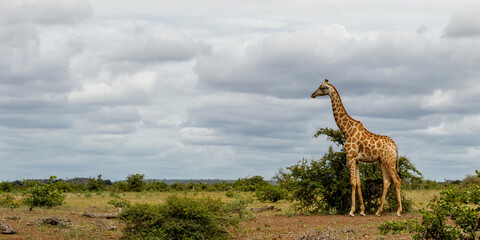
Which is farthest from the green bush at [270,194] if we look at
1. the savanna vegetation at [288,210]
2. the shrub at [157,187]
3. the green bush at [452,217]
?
the green bush at [452,217]

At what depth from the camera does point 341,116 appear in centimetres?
1908

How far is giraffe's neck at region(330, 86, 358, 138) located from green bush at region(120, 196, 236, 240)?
7.50m

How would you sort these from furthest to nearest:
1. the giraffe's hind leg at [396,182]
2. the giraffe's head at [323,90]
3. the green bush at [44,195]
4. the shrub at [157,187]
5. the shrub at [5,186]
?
the shrub at [157,187]
the shrub at [5,186]
the green bush at [44,195]
the giraffe's head at [323,90]
the giraffe's hind leg at [396,182]

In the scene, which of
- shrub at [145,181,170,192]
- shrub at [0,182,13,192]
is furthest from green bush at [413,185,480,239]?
shrub at [0,182,13,192]

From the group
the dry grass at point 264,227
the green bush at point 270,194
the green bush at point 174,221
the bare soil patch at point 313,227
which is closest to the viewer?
the green bush at point 174,221

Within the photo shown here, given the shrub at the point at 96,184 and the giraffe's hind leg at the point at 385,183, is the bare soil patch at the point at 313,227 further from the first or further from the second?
the shrub at the point at 96,184

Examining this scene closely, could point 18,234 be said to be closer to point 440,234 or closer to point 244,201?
point 244,201

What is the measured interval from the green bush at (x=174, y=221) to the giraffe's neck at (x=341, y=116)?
295 inches

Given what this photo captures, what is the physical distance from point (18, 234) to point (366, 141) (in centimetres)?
1132

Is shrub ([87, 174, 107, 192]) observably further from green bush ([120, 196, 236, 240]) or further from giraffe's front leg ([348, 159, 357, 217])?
green bush ([120, 196, 236, 240])

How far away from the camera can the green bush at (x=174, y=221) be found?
12461 mm

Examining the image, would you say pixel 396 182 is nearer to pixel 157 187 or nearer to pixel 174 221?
pixel 174 221

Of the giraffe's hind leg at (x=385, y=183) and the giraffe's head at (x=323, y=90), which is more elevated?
the giraffe's head at (x=323, y=90)

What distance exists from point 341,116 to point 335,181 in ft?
7.96
